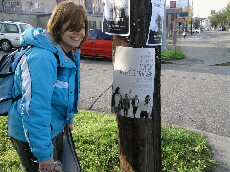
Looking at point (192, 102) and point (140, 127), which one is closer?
point (140, 127)

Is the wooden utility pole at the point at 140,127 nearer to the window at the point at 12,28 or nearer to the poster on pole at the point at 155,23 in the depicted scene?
the poster on pole at the point at 155,23

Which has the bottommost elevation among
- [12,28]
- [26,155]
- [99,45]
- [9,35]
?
[26,155]

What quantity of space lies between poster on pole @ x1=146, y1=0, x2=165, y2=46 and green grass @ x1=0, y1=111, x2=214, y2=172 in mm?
1420

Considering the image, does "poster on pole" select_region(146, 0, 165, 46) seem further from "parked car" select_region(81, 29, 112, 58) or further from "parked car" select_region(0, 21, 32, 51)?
"parked car" select_region(0, 21, 32, 51)

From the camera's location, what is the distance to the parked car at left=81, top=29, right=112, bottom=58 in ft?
36.8

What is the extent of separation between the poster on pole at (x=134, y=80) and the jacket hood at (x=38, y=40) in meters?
0.65

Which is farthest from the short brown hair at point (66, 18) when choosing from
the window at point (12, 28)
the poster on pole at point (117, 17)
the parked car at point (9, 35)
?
the window at point (12, 28)

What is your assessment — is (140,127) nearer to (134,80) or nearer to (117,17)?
(134,80)

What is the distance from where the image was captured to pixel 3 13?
94.5ft

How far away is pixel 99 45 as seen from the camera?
11359 millimetres

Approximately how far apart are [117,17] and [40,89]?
903mm

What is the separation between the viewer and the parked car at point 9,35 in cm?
1301

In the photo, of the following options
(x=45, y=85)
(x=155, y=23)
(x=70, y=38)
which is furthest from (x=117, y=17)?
(x=45, y=85)

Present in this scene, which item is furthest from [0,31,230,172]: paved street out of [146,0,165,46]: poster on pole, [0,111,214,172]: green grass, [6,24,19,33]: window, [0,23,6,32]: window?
[0,23,6,32]: window
